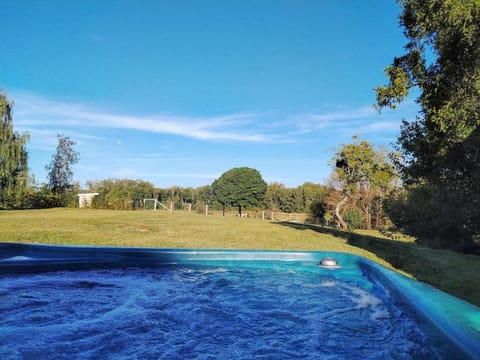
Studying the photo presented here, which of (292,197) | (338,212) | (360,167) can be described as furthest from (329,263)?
(292,197)

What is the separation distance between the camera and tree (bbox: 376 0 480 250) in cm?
520

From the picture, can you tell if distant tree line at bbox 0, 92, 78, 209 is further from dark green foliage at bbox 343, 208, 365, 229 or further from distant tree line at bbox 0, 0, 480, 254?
distant tree line at bbox 0, 0, 480, 254

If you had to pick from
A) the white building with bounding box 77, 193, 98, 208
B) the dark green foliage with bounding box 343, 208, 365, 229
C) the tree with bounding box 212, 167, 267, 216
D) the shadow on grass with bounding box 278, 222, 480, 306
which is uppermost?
the tree with bounding box 212, 167, 267, 216

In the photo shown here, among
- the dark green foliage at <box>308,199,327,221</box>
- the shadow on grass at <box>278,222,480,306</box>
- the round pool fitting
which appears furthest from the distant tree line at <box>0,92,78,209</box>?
the shadow on grass at <box>278,222,480,306</box>

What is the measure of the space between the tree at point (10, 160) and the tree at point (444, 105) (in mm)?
22736

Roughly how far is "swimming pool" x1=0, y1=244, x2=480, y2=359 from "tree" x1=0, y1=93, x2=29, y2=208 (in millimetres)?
18945

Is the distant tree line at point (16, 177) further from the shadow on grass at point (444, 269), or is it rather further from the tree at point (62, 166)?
the shadow on grass at point (444, 269)

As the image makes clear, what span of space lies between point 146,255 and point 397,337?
410cm

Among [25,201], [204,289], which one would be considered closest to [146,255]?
[204,289]

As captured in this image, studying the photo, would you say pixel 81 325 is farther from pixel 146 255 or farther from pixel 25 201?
pixel 25 201

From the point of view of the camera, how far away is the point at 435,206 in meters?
7.07

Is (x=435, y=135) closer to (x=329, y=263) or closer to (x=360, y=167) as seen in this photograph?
(x=329, y=263)

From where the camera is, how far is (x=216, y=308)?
376 cm

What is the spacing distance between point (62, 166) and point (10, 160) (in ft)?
18.6
